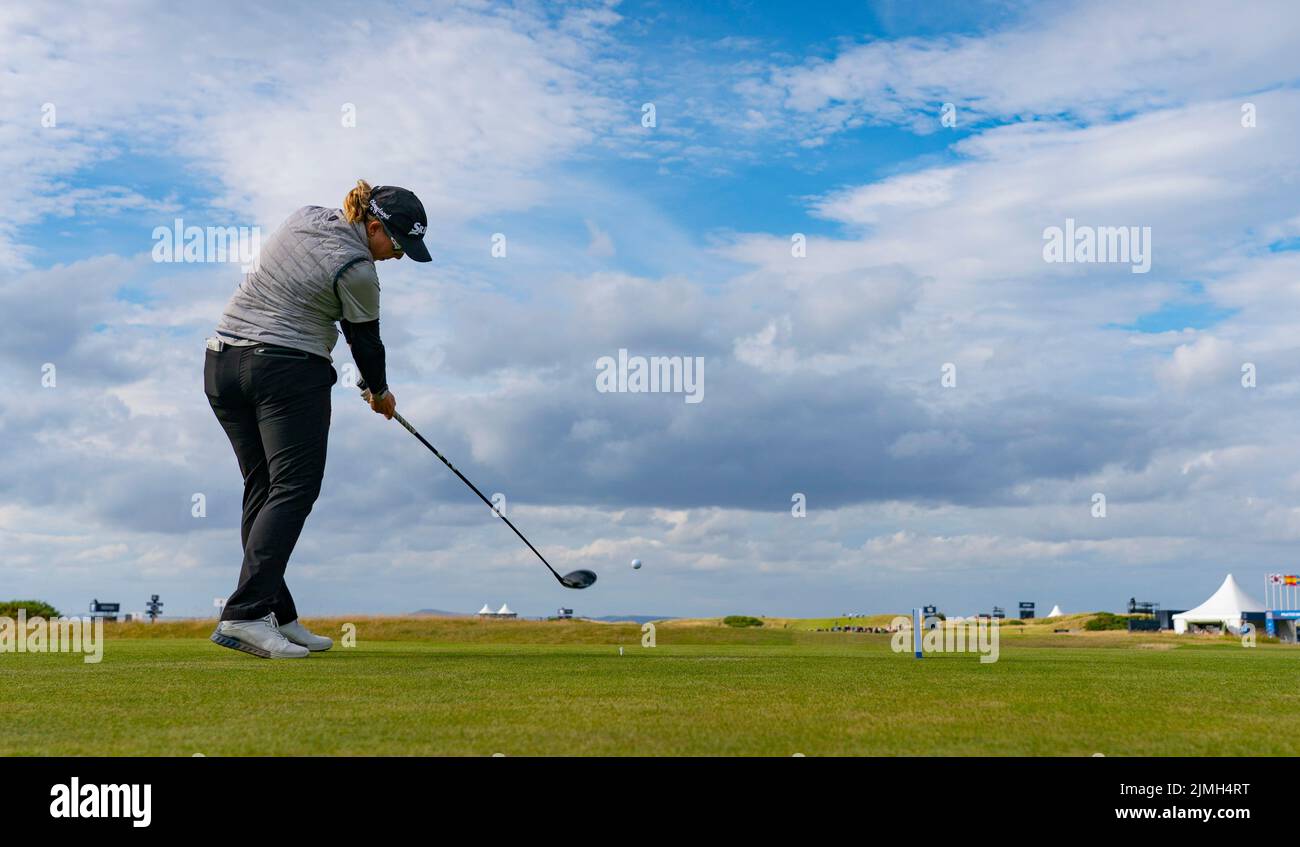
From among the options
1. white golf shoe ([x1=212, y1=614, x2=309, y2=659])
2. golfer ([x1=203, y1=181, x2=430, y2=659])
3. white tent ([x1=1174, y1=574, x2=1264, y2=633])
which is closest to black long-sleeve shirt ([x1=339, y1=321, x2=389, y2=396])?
golfer ([x1=203, y1=181, x2=430, y2=659])

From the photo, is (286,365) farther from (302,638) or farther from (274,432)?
(302,638)

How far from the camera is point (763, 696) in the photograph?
16.3 ft

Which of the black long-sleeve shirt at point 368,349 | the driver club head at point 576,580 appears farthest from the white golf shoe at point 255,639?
the driver club head at point 576,580

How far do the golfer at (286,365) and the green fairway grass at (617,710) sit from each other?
0.65m

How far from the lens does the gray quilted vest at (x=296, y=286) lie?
7227 mm

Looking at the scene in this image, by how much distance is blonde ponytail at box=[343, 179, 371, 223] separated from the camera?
7.59 meters

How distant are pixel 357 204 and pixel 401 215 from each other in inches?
13.1

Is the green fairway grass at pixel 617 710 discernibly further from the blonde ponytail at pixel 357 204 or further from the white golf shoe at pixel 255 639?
the blonde ponytail at pixel 357 204

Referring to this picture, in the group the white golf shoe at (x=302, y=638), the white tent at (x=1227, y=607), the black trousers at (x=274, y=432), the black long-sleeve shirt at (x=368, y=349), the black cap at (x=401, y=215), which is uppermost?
the black cap at (x=401, y=215)

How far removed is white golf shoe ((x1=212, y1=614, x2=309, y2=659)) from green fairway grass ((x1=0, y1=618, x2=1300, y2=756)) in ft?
0.32

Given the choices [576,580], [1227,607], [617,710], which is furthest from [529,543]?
[1227,607]
